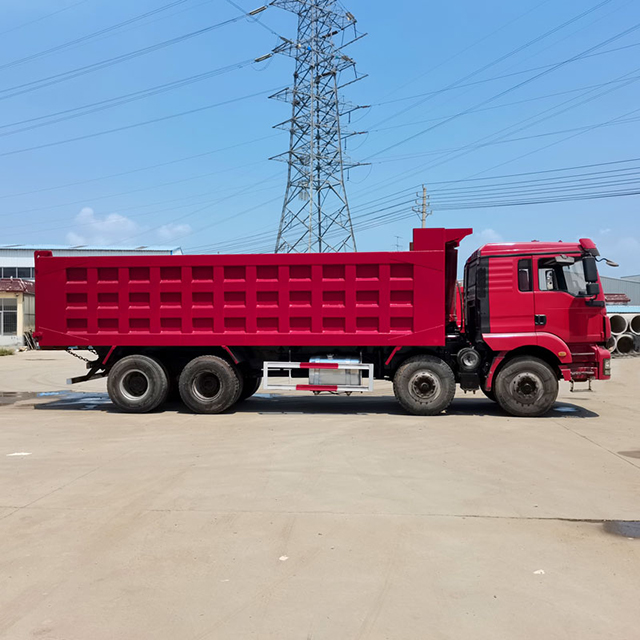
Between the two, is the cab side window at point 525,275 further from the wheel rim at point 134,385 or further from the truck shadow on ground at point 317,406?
the wheel rim at point 134,385

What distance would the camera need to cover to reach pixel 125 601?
3.24m

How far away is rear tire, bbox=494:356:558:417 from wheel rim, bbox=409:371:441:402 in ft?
3.58

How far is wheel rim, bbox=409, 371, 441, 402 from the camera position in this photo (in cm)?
965

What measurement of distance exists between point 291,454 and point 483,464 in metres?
2.33

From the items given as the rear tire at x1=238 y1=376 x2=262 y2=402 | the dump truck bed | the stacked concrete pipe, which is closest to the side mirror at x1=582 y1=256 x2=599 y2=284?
the dump truck bed

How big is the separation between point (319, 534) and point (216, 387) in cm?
617

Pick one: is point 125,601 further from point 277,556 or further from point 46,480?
point 46,480

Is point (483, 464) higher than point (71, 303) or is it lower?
lower

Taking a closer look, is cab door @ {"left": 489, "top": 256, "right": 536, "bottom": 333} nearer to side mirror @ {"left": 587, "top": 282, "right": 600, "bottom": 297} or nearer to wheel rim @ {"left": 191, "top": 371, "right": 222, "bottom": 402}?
side mirror @ {"left": 587, "top": 282, "right": 600, "bottom": 297}

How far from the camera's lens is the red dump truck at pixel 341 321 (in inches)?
375

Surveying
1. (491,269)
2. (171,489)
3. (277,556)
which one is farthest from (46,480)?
(491,269)

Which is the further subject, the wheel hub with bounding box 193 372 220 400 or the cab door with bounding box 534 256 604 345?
the wheel hub with bounding box 193 372 220 400

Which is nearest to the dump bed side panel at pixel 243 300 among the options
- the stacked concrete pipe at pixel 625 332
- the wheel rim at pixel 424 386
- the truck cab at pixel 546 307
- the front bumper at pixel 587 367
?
the wheel rim at pixel 424 386

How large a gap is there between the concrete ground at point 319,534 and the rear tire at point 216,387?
1.42 m
